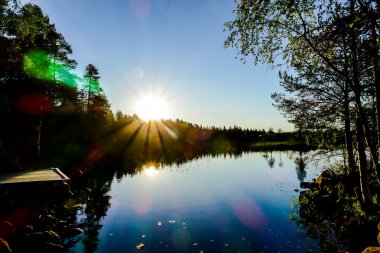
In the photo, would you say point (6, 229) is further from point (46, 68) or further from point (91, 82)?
point (91, 82)

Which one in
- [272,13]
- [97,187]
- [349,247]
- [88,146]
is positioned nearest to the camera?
[272,13]

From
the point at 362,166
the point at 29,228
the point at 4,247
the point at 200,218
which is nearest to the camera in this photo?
the point at 4,247

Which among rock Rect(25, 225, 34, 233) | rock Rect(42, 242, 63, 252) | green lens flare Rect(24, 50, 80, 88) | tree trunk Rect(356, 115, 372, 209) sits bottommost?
rock Rect(42, 242, 63, 252)

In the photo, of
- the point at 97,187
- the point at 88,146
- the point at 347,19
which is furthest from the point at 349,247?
the point at 88,146

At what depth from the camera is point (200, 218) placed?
1748 centimetres

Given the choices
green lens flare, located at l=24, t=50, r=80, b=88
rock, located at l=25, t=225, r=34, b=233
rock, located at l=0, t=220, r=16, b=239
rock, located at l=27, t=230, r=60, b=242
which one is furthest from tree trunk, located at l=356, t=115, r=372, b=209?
green lens flare, located at l=24, t=50, r=80, b=88

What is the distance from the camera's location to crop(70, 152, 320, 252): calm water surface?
42.8 feet

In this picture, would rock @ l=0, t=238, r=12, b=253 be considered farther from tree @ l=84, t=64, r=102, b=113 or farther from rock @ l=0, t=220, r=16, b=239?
tree @ l=84, t=64, r=102, b=113

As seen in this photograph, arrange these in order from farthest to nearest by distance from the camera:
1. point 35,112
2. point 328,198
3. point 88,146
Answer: point 88,146
point 35,112
point 328,198

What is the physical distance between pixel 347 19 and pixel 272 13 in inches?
→ 88.9

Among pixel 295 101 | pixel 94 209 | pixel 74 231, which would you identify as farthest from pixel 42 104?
pixel 295 101

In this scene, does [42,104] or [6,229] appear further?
[42,104]

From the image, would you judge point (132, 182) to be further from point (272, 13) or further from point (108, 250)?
point (272, 13)

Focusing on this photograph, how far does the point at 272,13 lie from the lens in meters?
9.37
